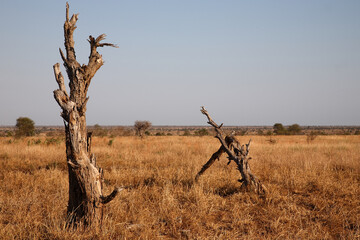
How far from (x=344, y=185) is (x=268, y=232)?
346cm

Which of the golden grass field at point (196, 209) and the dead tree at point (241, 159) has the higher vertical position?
the dead tree at point (241, 159)

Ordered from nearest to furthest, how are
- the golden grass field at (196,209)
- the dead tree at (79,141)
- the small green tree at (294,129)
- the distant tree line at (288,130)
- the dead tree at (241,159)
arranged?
the dead tree at (79,141)
the golden grass field at (196,209)
the dead tree at (241,159)
the distant tree line at (288,130)
the small green tree at (294,129)

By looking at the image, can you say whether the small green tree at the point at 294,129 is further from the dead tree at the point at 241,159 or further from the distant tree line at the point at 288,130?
the dead tree at the point at 241,159

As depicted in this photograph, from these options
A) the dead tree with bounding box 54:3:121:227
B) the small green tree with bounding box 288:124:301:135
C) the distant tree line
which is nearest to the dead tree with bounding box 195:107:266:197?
the dead tree with bounding box 54:3:121:227

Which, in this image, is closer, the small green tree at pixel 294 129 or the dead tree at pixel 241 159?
the dead tree at pixel 241 159

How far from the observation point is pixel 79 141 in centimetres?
366

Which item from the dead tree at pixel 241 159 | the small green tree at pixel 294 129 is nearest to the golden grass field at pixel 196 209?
the dead tree at pixel 241 159

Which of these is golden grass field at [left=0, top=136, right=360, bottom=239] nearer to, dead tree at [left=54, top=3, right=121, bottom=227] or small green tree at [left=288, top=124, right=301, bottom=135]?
dead tree at [left=54, top=3, right=121, bottom=227]

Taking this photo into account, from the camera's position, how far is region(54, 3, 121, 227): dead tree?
362 centimetres

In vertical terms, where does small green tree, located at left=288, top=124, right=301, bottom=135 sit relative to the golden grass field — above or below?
above

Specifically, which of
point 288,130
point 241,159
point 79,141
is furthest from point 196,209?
point 288,130

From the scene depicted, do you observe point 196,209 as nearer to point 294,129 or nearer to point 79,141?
point 79,141

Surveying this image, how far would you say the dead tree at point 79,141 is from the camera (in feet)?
11.9

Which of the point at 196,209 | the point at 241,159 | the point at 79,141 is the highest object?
the point at 79,141
